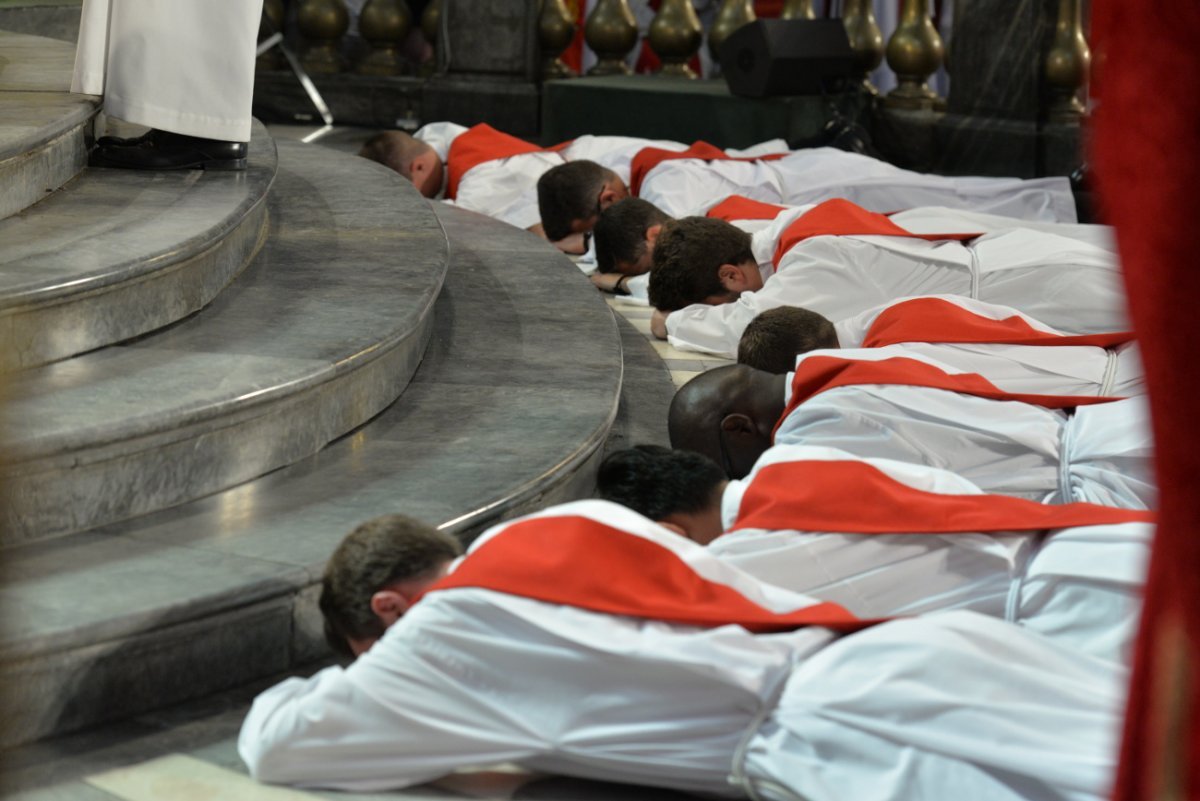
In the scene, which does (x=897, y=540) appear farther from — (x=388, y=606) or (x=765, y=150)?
(x=765, y=150)

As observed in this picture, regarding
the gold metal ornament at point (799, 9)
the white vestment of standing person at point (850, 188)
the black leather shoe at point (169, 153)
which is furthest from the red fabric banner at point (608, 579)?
the gold metal ornament at point (799, 9)

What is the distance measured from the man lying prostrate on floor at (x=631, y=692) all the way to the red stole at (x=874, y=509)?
521 mm

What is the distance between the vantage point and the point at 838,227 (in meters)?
5.43

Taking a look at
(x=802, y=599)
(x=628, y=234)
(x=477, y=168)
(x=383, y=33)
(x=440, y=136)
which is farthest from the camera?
(x=383, y=33)

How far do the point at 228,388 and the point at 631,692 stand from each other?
112cm

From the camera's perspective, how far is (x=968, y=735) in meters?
1.98

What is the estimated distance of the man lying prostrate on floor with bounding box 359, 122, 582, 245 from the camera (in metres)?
7.36

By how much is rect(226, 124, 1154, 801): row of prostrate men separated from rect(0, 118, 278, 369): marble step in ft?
3.11

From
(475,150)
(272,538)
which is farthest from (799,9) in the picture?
(272,538)

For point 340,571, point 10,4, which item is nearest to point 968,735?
point 340,571

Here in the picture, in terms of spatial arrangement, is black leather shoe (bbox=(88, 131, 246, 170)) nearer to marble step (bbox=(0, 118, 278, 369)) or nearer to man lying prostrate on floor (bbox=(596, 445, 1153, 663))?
marble step (bbox=(0, 118, 278, 369))

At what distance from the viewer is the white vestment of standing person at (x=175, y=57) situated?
3.96m

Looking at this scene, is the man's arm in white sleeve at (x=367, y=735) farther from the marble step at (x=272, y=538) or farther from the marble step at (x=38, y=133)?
the marble step at (x=38, y=133)

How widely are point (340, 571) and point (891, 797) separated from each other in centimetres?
88
